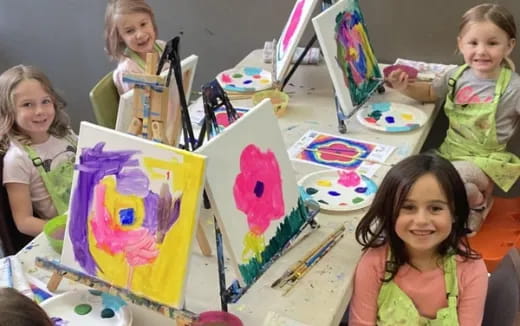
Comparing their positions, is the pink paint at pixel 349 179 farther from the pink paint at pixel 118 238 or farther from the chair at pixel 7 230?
the chair at pixel 7 230

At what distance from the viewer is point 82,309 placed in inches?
56.3

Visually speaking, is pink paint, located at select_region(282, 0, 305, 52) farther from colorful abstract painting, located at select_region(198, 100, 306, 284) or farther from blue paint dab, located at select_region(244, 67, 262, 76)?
colorful abstract painting, located at select_region(198, 100, 306, 284)

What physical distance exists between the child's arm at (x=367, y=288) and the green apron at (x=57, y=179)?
0.97m

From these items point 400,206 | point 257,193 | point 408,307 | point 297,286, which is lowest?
point 408,307

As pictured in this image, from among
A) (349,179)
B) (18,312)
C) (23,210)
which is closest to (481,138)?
(349,179)

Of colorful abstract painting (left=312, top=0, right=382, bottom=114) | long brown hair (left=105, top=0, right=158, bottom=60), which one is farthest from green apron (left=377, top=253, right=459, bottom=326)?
long brown hair (left=105, top=0, right=158, bottom=60)

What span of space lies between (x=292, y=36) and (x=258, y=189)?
0.95 metres

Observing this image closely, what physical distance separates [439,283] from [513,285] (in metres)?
0.17

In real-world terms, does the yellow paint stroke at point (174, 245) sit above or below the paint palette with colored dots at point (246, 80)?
above

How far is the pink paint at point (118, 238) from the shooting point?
1.32 m

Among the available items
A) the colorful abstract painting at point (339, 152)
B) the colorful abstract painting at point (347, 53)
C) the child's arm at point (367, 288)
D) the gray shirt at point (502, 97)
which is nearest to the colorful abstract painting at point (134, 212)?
the child's arm at point (367, 288)

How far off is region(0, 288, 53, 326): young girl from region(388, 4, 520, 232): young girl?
61.7 inches

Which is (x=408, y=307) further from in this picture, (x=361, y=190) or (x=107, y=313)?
(x=107, y=313)

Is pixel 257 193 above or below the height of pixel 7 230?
above
